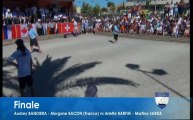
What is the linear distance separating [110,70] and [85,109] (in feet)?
22.0

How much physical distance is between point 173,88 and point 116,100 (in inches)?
174

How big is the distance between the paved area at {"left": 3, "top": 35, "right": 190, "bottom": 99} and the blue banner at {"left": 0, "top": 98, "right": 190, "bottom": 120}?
7.31ft

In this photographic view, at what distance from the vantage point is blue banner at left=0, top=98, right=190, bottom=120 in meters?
6.72

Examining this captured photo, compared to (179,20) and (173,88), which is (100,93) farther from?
(179,20)

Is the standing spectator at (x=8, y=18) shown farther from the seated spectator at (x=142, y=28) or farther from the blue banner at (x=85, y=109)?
the blue banner at (x=85, y=109)

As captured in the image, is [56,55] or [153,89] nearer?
[153,89]

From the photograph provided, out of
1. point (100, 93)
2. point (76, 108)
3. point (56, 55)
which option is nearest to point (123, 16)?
point (56, 55)

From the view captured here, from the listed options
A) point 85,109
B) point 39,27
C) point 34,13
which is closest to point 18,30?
point 39,27

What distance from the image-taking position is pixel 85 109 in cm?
683

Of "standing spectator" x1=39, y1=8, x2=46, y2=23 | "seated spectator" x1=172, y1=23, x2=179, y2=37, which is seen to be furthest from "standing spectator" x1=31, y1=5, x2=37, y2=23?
"seated spectator" x1=172, y1=23, x2=179, y2=37

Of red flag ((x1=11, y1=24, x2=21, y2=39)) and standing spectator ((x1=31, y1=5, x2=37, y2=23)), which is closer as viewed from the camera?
red flag ((x1=11, y1=24, x2=21, y2=39))

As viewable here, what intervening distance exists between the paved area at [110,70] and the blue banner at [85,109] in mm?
2227

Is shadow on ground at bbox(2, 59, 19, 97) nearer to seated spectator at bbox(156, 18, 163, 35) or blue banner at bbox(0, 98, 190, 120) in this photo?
blue banner at bbox(0, 98, 190, 120)

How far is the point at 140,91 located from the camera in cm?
1041
